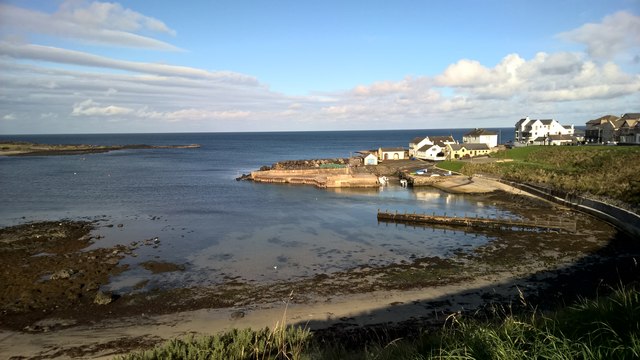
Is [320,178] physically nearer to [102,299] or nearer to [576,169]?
[576,169]

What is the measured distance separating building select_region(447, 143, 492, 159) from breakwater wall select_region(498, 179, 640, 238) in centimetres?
3323

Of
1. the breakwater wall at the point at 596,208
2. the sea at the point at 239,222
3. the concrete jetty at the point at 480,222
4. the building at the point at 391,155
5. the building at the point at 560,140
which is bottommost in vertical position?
the sea at the point at 239,222

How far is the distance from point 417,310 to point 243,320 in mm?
8284

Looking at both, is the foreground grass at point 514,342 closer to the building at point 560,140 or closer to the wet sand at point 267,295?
the wet sand at point 267,295

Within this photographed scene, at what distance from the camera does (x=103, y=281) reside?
24797 millimetres

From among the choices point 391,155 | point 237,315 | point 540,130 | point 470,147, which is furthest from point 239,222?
point 540,130

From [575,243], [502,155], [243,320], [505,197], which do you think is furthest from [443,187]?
[243,320]

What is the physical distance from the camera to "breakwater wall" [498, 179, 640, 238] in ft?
107

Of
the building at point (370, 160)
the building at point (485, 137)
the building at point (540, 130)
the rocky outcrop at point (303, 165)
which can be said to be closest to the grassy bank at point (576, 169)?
the building at point (370, 160)

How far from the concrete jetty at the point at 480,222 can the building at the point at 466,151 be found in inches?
1958

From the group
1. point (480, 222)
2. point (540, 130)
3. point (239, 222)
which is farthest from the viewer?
point (540, 130)

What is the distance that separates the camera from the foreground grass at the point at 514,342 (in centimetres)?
652

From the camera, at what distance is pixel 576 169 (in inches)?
2288

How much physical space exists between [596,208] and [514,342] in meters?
38.9
